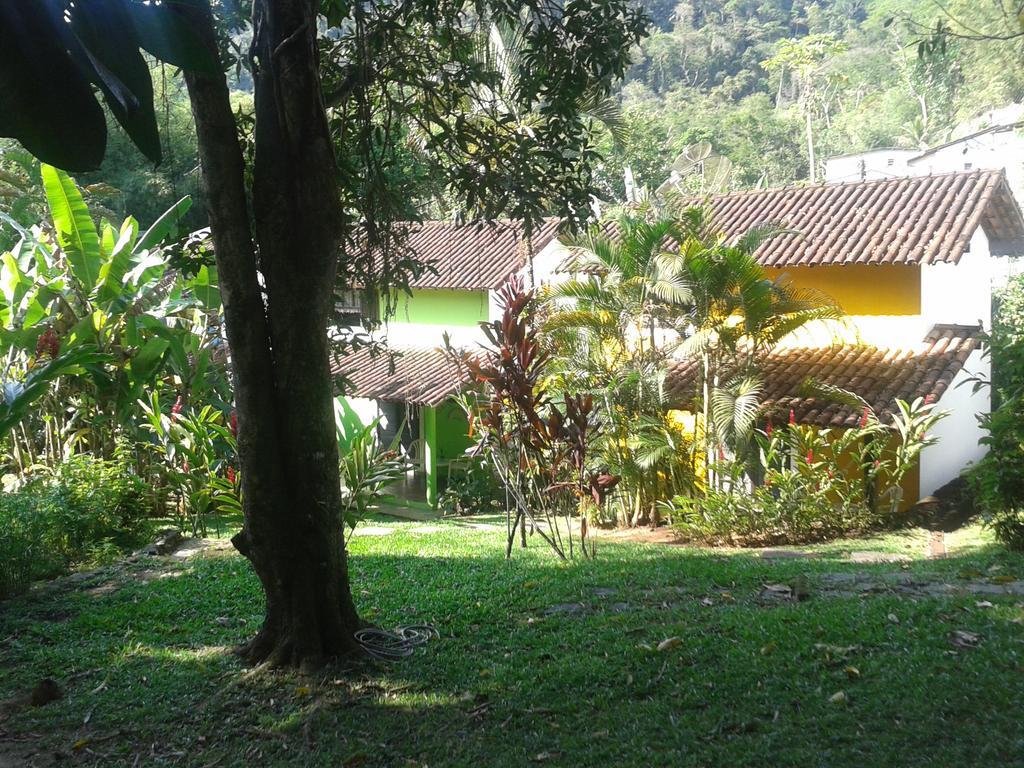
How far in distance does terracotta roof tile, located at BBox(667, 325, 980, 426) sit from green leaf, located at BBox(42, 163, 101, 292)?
820 cm

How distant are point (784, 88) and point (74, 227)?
1667 inches

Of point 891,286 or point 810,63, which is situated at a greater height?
point 810,63

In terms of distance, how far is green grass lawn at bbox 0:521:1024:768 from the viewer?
4.09m

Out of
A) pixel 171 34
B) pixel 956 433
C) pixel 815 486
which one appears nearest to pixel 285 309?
pixel 171 34

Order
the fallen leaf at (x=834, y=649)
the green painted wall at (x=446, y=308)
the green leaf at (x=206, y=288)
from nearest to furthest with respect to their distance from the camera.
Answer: the fallen leaf at (x=834, y=649), the green leaf at (x=206, y=288), the green painted wall at (x=446, y=308)

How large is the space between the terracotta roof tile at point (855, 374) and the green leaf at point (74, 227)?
323 inches

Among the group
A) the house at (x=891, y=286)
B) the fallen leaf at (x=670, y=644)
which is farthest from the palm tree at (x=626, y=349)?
the fallen leaf at (x=670, y=644)

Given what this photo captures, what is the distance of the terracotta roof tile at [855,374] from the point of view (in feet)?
43.4

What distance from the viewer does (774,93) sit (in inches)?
1831

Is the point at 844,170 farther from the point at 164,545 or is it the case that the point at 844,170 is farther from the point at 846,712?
the point at 846,712

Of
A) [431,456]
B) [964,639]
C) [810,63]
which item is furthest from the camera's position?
[810,63]

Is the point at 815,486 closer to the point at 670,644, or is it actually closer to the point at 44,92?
the point at 670,644

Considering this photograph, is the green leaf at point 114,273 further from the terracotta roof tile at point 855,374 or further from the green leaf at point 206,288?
the terracotta roof tile at point 855,374

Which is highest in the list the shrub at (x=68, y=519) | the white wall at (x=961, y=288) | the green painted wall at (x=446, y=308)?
the green painted wall at (x=446, y=308)
